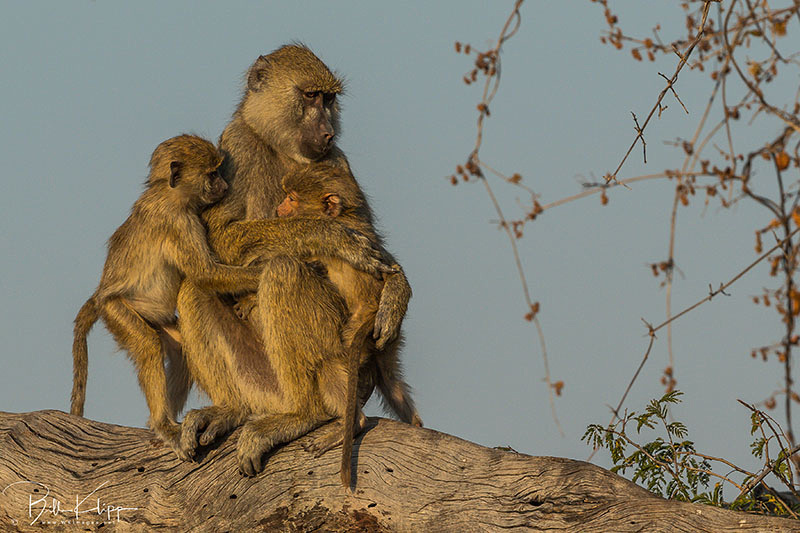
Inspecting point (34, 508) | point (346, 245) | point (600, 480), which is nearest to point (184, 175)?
point (346, 245)

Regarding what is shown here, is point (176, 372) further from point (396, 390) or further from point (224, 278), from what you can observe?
point (396, 390)

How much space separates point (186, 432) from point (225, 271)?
35.9 inches

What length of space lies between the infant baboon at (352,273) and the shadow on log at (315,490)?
1.46 feet

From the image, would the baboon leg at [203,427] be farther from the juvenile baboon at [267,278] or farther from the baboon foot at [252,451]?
the baboon foot at [252,451]

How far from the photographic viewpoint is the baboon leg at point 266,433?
481 cm

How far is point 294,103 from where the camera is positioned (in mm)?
6066

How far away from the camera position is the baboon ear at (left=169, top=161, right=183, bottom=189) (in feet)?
17.5

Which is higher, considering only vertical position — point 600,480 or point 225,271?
point 225,271

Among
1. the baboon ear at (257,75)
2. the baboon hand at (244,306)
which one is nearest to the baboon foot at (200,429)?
the baboon hand at (244,306)

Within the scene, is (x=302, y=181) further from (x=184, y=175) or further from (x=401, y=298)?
(x=401, y=298)

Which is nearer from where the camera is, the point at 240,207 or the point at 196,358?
the point at 196,358

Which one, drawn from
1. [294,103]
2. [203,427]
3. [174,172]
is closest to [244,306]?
[203,427]

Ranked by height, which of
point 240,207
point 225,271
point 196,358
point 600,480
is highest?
point 240,207

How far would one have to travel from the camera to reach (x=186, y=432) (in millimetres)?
5020
